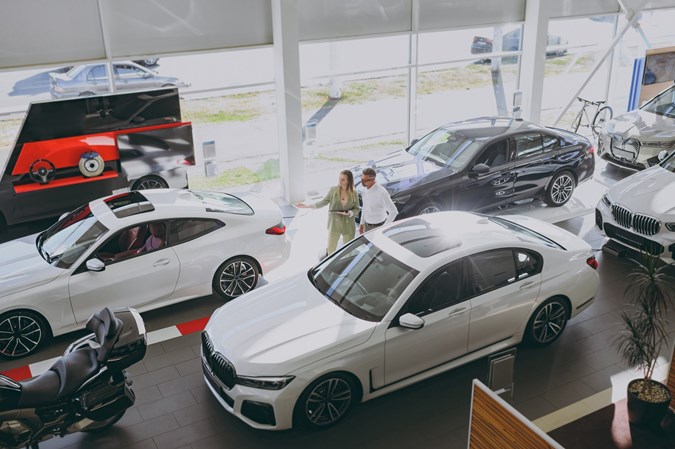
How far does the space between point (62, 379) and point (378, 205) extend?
437cm

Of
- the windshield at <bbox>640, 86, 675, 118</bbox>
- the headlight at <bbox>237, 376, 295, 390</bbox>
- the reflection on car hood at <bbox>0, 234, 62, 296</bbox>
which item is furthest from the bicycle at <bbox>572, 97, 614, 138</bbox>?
the reflection on car hood at <bbox>0, 234, 62, 296</bbox>

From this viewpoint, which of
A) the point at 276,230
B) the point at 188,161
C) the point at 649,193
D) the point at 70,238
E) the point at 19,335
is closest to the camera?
the point at 19,335

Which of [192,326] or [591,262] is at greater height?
[591,262]

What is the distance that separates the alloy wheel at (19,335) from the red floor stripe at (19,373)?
0.66ft

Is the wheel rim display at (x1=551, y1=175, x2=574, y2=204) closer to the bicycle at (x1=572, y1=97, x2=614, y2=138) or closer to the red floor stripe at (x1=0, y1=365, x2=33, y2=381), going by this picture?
the bicycle at (x1=572, y1=97, x2=614, y2=138)

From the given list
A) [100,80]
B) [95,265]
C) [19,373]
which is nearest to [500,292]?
[95,265]

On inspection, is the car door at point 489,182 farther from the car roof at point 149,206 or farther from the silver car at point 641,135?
the car roof at point 149,206

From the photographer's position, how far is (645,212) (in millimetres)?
9195

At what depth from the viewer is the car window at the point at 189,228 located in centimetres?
818

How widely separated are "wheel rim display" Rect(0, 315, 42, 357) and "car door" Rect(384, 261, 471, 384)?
3.94 m

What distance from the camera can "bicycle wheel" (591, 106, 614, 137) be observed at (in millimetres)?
15047

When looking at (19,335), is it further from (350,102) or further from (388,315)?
(350,102)

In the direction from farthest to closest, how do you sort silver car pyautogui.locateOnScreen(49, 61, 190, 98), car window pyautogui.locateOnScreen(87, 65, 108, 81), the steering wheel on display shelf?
car window pyautogui.locateOnScreen(87, 65, 108, 81)
silver car pyautogui.locateOnScreen(49, 61, 190, 98)
the steering wheel on display shelf

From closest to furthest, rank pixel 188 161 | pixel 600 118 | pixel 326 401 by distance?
pixel 326 401, pixel 188 161, pixel 600 118
